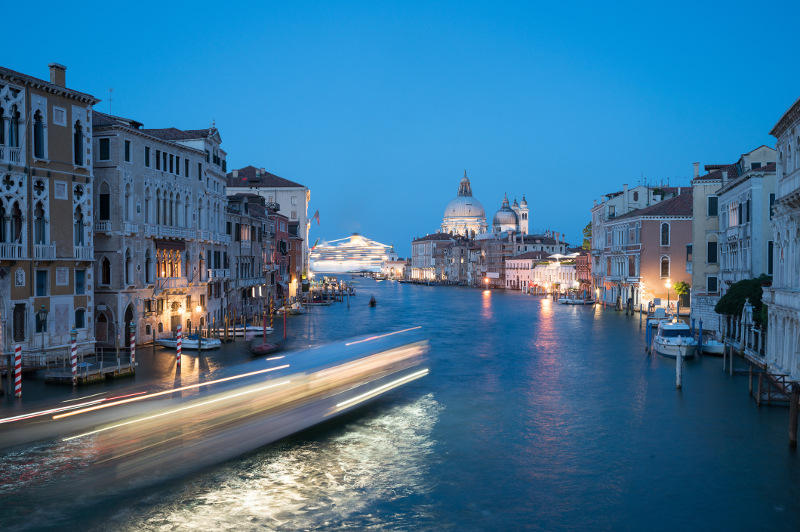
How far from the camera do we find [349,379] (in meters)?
24.1

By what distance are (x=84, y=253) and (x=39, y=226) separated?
A: 2.11 meters

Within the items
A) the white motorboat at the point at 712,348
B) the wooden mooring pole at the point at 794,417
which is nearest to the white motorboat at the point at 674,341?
the white motorboat at the point at 712,348

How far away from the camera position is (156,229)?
3156cm

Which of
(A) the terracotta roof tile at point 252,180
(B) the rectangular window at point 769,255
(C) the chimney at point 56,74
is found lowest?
(B) the rectangular window at point 769,255

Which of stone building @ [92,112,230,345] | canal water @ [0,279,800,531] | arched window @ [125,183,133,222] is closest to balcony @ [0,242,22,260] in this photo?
canal water @ [0,279,800,531]

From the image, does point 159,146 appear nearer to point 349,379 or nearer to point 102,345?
point 102,345

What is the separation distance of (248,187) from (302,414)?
175ft

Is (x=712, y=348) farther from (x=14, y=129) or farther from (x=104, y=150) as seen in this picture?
(x=14, y=129)

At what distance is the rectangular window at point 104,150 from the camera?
1133 inches

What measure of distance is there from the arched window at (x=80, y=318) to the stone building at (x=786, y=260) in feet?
77.1

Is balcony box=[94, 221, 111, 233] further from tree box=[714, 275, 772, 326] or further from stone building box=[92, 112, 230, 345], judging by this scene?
tree box=[714, 275, 772, 326]

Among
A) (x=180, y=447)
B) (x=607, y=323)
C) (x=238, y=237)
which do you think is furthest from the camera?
(x=607, y=323)

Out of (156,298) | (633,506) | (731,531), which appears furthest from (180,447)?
(156,298)

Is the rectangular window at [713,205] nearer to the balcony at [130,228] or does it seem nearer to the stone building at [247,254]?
the stone building at [247,254]
